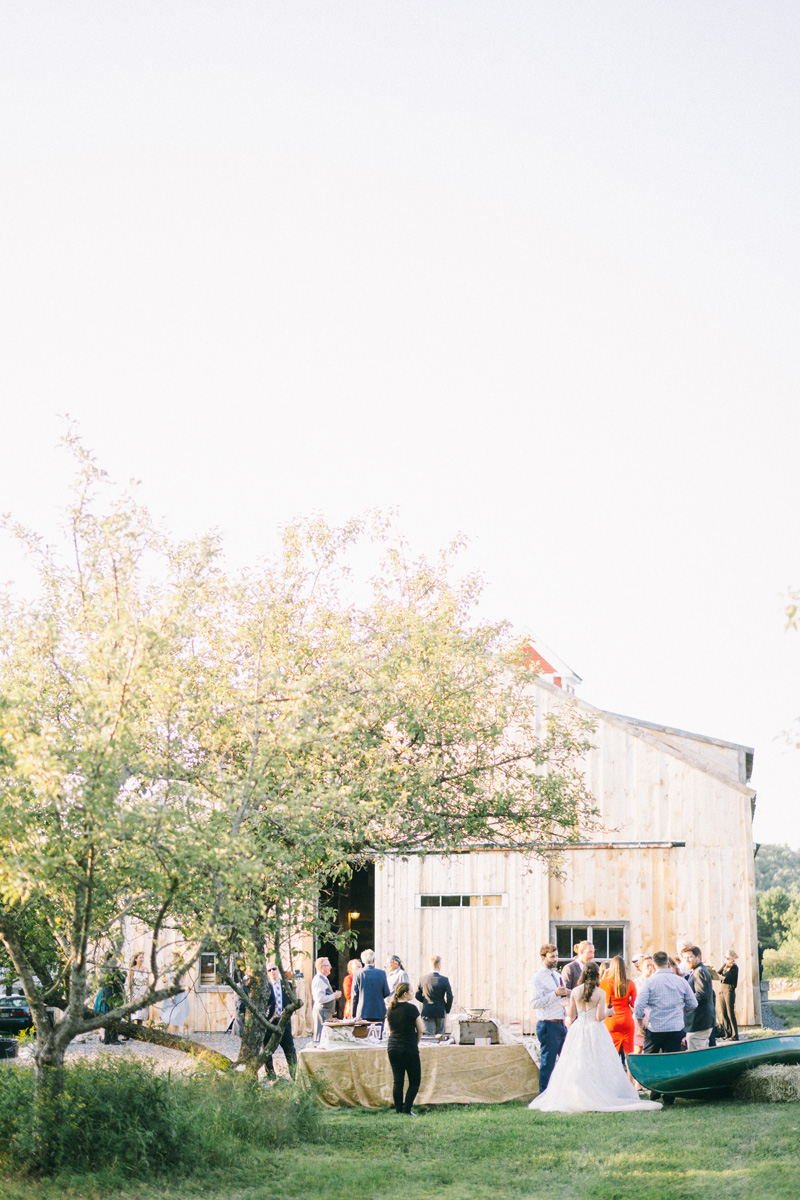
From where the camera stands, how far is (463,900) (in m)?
22.3

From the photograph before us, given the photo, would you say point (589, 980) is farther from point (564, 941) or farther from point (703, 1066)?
point (564, 941)

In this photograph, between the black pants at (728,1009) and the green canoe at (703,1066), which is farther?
the black pants at (728,1009)

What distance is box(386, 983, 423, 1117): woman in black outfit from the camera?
1202cm

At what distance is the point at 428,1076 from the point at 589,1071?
1.87m

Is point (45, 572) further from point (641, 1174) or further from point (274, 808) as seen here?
point (641, 1174)

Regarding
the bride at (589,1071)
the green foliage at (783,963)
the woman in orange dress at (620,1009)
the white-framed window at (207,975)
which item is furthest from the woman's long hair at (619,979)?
the green foliage at (783,963)

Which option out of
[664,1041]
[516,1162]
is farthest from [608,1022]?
[516,1162]

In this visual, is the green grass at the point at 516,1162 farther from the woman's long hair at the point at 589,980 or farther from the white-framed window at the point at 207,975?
the white-framed window at the point at 207,975

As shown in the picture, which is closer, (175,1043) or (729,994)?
(175,1043)

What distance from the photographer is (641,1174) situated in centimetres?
859

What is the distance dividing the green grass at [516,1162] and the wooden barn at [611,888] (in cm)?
935

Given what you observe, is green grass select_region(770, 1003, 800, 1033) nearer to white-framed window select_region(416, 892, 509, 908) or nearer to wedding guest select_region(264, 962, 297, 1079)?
white-framed window select_region(416, 892, 509, 908)

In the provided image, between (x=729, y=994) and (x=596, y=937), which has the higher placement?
(x=596, y=937)

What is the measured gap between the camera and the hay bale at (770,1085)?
11891 mm
